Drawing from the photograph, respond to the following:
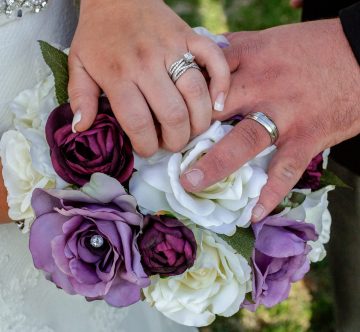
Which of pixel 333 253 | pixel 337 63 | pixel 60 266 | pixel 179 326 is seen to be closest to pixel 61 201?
pixel 60 266

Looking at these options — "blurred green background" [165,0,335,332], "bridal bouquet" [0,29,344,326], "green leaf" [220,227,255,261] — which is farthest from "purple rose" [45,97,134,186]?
"blurred green background" [165,0,335,332]

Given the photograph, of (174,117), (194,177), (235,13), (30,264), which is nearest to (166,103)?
(174,117)

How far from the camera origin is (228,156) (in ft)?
3.38

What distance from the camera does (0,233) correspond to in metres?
1.30

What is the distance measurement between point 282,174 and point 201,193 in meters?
0.16

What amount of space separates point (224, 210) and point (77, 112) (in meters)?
0.29

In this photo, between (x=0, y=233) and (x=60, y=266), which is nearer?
(x=60, y=266)

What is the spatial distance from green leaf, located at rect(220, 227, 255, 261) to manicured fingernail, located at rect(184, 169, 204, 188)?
0.12 meters

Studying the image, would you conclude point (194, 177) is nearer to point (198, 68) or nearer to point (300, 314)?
point (198, 68)

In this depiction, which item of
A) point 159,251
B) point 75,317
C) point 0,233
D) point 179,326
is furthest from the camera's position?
point 179,326

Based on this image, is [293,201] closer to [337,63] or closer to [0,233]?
[337,63]

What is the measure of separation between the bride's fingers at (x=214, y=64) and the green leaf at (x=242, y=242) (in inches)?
8.7

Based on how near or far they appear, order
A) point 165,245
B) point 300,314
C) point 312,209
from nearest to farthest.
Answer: point 165,245
point 312,209
point 300,314

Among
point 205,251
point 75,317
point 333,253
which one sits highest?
point 205,251
